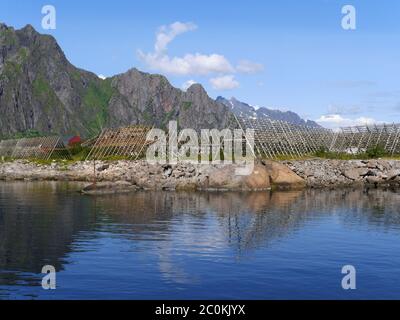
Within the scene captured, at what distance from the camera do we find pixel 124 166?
117 metres

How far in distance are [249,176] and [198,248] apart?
5514 centimetres

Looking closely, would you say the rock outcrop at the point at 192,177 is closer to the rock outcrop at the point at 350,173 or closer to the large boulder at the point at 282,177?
the large boulder at the point at 282,177

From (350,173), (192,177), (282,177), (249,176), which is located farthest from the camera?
(350,173)

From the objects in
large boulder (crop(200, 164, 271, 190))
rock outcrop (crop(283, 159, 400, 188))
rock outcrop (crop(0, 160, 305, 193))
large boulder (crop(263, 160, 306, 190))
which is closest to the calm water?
large boulder (crop(200, 164, 271, 190))

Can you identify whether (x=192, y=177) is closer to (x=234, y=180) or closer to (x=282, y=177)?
(x=234, y=180)

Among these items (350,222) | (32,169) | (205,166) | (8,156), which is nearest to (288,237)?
(350,222)

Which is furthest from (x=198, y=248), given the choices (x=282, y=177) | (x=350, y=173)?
(x=350, y=173)

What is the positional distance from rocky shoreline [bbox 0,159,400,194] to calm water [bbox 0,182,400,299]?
1900cm

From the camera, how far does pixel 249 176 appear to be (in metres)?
96.4

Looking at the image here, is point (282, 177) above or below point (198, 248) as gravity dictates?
above

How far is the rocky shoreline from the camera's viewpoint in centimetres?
9625

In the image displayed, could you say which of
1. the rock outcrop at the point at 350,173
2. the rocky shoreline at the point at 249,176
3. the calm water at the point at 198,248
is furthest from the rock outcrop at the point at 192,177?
the calm water at the point at 198,248

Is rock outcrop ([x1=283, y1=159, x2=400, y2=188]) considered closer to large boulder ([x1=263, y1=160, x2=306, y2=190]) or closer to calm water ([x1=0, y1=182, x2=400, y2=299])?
large boulder ([x1=263, y1=160, x2=306, y2=190])
